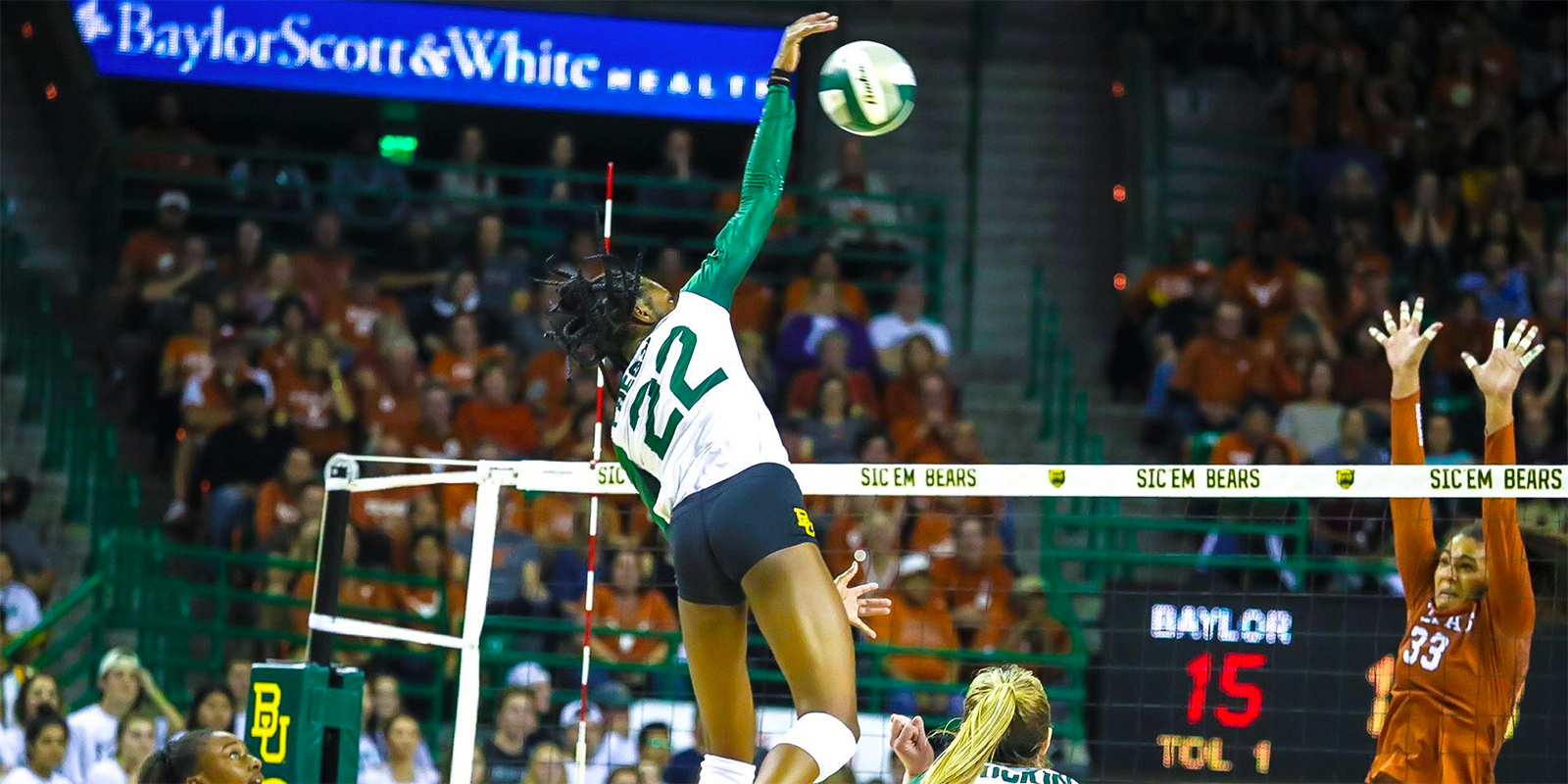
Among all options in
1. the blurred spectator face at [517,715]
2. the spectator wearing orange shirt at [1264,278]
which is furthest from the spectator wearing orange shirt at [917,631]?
the spectator wearing orange shirt at [1264,278]

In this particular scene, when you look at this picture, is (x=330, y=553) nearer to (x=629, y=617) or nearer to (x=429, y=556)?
(x=629, y=617)

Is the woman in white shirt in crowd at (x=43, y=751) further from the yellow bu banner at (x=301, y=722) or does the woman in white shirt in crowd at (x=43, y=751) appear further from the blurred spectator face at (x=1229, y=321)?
the blurred spectator face at (x=1229, y=321)

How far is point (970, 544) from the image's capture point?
38.0ft

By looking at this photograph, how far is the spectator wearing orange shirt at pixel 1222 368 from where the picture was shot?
14.1 meters

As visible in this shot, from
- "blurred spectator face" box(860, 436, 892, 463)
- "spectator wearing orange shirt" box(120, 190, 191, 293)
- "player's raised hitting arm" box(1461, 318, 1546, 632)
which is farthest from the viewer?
"spectator wearing orange shirt" box(120, 190, 191, 293)

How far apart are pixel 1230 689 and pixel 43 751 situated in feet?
20.2

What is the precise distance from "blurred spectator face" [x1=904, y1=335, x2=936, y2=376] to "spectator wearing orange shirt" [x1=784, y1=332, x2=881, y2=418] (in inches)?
12.1

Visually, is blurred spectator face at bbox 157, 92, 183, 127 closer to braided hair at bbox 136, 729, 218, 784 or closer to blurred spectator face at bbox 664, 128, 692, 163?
blurred spectator face at bbox 664, 128, 692, 163

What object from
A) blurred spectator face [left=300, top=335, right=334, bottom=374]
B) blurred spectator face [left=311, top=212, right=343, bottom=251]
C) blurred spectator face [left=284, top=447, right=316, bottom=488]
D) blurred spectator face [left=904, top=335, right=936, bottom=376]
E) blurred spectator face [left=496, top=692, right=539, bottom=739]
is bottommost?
blurred spectator face [left=496, top=692, right=539, bottom=739]

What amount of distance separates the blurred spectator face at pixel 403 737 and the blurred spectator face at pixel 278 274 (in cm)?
480

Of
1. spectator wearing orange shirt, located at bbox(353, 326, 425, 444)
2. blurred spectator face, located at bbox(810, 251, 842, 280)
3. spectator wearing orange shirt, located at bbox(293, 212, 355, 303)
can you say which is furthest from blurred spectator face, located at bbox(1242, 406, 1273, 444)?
spectator wearing orange shirt, located at bbox(293, 212, 355, 303)

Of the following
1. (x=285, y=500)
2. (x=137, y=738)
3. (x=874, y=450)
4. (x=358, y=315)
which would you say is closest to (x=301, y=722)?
(x=137, y=738)

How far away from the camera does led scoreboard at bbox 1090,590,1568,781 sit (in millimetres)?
8234

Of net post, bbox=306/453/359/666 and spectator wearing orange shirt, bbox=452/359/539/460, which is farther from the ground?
spectator wearing orange shirt, bbox=452/359/539/460
